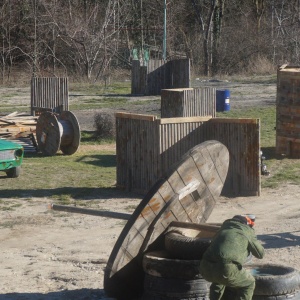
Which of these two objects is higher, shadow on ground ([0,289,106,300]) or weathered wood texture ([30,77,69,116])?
weathered wood texture ([30,77,69,116])

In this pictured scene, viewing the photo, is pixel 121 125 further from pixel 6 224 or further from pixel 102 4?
pixel 102 4

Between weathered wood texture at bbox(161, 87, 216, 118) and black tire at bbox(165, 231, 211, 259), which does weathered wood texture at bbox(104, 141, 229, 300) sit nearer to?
black tire at bbox(165, 231, 211, 259)

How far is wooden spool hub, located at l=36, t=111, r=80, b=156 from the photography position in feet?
65.6

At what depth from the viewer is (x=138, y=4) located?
56.1 meters

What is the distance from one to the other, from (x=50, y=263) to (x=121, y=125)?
5581 millimetres

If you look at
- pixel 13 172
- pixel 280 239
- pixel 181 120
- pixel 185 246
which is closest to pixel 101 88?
pixel 13 172

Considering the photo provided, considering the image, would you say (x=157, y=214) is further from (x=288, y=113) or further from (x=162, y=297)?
(x=288, y=113)

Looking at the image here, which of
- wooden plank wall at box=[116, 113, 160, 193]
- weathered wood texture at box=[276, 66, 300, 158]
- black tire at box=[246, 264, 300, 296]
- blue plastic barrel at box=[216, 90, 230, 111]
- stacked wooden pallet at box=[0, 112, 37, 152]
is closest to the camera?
black tire at box=[246, 264, 300, 296]

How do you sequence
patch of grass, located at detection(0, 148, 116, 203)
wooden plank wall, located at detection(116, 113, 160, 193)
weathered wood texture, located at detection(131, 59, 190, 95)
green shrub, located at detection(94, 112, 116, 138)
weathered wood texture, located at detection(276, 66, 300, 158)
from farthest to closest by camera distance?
weathered wood texture, located at detection(131, 59, 190, 95) < green shrub, located at detection(94, 112, 116, 138) < weathered wood texture, located at detection(276, 66, 300, 158) < patch of grass, located at detection(0, 148, 116, 203) < wooden plank wall, located at detection(116, 113, 160, 193)

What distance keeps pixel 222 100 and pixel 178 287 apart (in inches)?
776

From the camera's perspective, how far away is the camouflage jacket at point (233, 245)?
7473mm

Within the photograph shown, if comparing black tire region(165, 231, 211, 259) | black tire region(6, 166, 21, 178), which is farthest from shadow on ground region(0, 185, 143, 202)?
black tire region(165, 231, 211, 259)

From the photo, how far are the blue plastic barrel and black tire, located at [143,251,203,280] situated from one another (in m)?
19.3

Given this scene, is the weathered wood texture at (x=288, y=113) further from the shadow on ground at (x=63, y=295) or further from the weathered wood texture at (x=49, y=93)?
the shadow on ground at (x=63, y=295)
